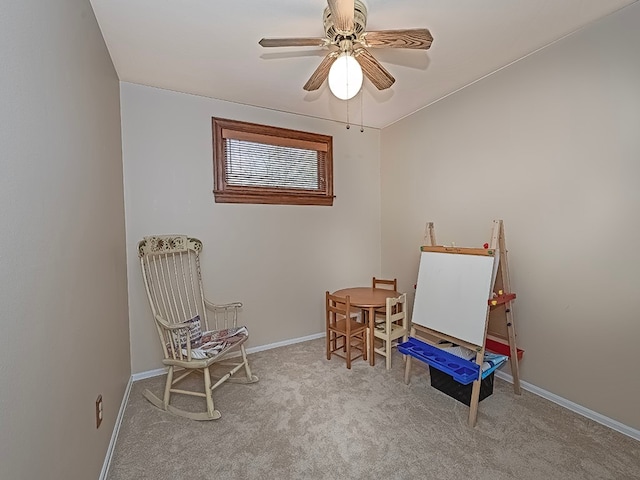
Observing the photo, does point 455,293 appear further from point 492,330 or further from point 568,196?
point 568,196

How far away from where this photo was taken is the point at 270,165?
3164 millimetres

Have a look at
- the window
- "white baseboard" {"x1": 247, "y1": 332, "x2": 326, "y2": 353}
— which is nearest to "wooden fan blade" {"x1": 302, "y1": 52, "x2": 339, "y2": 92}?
the window

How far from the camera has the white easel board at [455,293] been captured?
209cm

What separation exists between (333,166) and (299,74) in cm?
125

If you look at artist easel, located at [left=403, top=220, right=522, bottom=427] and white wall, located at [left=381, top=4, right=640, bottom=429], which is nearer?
white wall, located at [left=381, top=4, right=640, bottom=429]

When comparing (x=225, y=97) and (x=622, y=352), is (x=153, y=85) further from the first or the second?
(x=622, y=352)

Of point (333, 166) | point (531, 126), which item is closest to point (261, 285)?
point (333, 166)

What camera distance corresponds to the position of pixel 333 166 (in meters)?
3.54

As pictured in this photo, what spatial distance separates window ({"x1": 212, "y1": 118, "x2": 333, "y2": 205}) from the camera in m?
2.93

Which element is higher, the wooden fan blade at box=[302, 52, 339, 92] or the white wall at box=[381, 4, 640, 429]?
the wooden fan blade at box=[302, 52, 339, 92]

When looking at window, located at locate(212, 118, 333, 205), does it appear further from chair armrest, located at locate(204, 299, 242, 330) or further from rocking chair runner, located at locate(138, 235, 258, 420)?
chair armrest, located at locate(204, 299, 242, 330)

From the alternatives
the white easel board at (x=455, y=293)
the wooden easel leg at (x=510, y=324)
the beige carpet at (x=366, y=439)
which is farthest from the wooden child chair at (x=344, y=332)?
the wooden easel leg at (x=510, y=324)

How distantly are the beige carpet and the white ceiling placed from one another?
2.55m

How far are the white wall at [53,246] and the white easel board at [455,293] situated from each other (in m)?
2.23
